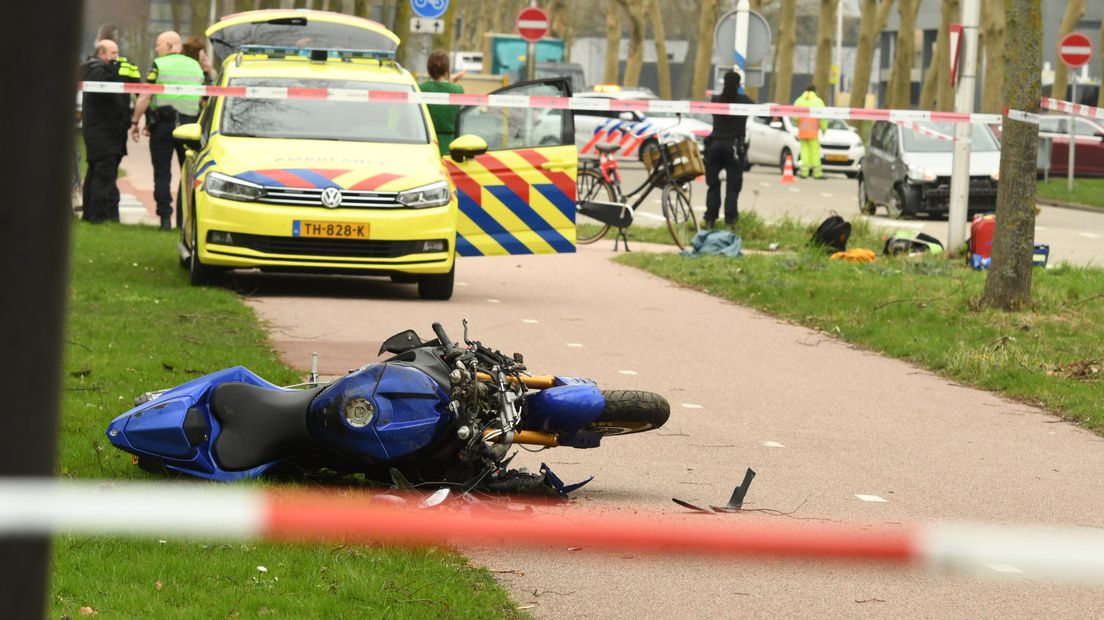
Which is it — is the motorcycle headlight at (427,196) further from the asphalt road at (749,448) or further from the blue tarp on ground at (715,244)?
the blue tarp on ground at (715,244)

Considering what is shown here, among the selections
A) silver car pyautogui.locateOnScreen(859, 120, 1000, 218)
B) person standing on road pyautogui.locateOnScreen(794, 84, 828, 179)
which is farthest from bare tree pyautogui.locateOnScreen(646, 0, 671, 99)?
silver car pyautogui.locateOnScreen(859, 120, 1000, 218)

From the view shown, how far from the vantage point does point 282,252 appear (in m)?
12.5

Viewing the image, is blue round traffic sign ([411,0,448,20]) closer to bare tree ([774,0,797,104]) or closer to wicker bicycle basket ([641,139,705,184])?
wicker bicycle basket ([641,139,705,184])

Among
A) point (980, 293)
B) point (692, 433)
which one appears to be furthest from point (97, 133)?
point (692, 433)

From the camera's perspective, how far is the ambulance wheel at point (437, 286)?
13.0 metres

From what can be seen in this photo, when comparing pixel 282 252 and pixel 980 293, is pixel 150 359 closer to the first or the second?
pixel 282 252

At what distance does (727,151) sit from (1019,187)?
7902 millimetres

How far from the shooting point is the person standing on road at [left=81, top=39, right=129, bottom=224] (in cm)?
1706

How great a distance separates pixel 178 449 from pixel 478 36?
3586 inches

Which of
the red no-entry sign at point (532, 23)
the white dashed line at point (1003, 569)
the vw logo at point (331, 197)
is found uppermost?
the red no-entry sign at point (532, 23)

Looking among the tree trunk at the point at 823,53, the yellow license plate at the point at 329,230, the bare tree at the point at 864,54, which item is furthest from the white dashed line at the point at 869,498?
the tree trunk at the point at 823,53

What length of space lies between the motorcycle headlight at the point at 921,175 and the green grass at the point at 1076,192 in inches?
190

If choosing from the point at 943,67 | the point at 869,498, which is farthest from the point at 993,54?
the point at 869,498

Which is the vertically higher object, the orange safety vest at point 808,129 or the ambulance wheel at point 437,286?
the orange safety vest at point 808,129
